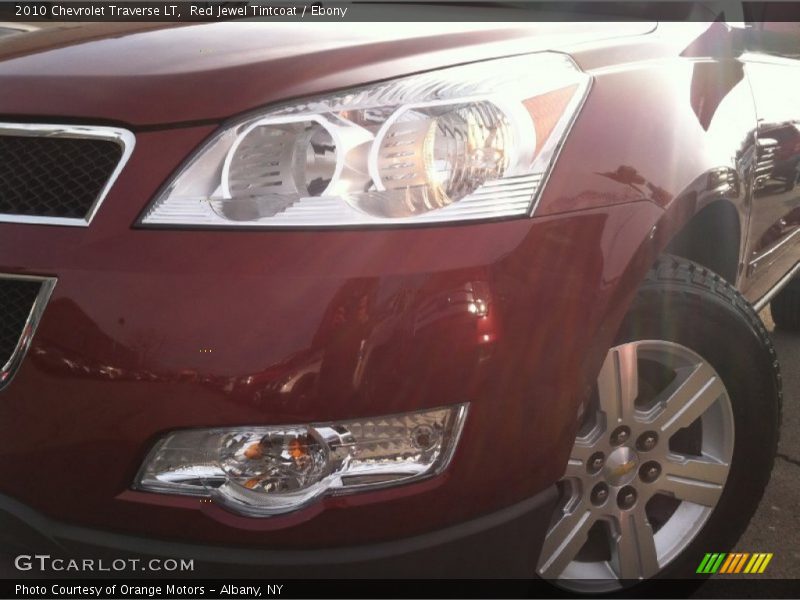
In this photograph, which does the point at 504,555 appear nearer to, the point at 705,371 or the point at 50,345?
the point at 705,371

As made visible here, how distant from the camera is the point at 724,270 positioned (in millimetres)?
2488

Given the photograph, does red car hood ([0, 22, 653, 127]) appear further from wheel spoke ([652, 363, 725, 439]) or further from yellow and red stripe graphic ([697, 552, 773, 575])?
yellow and red stripe graphic ([697, 552, 773, 575])

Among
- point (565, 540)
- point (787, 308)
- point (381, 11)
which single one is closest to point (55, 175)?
point (381, 11)

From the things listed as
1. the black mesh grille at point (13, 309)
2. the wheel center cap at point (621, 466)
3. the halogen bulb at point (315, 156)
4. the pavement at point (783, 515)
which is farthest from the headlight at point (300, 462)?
the pavement at point (783, 515)

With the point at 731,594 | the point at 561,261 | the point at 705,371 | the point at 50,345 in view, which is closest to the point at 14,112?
the point at 50,345

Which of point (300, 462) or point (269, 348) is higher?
point (269, 348)

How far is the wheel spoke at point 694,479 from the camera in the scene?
80.4 inches

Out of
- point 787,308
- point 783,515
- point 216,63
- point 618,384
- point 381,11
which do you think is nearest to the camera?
point 216,63

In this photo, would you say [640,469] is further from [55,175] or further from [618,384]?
[55,175]

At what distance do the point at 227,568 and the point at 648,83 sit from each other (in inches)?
49.6

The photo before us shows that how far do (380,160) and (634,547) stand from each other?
1093 millimetres

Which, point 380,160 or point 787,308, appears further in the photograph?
point 787,308

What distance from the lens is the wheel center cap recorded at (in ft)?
6.35

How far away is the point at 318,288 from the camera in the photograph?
1417 millimetres
